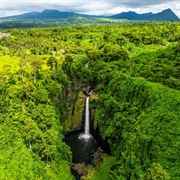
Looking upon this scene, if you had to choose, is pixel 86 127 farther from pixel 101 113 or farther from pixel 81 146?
pixel 101 113

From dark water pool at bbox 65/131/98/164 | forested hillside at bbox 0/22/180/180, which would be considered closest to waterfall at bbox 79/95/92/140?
dark water pool at bbox 65/131/98/164

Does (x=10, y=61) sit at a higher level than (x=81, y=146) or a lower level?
higher

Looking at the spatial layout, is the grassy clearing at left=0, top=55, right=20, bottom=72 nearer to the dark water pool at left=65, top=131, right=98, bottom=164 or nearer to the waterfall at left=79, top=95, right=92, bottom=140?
the waterfall at left=79, top=95, right=92, bottom=140

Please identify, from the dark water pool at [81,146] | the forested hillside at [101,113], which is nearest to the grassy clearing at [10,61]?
the forested hillside at [101,113]

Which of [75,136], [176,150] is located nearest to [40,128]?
[75,136]

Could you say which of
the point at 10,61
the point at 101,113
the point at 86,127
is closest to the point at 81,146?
the point at 86,127

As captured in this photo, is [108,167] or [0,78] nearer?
[108,167]

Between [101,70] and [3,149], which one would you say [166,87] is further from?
[3,149]

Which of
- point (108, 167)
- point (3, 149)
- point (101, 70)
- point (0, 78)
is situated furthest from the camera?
point (101, 70)
